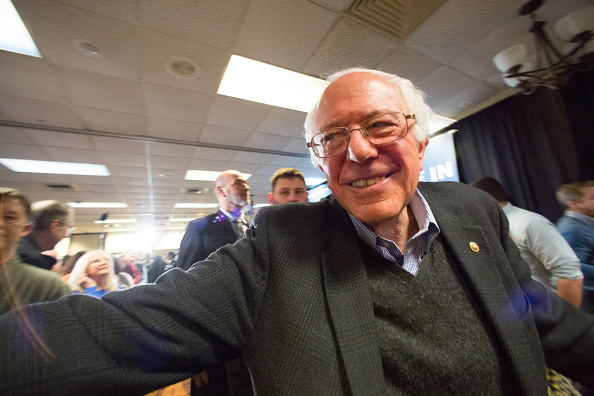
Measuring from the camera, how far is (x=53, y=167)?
4473 mm

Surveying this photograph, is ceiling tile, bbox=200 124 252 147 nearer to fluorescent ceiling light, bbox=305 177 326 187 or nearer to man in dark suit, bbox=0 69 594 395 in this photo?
man in dark suit, bbox=0 69 594 395

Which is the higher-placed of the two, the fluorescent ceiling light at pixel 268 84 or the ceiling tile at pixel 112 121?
the fluorescent ceiling light at pixel 268 84

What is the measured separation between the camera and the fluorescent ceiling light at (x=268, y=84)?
2.54 m

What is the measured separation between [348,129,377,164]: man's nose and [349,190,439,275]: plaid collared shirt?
8.7 inches

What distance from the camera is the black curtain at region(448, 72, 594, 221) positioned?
2.76m

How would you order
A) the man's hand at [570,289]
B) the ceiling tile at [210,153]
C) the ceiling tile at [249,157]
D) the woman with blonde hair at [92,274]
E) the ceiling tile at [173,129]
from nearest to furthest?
the man's hand at [570,289]
the woman with blonde hair at [92,274]
the ceiling tile at [173,129]
the ceiling tile at [210,153]
the ceiling tile at [249,157]

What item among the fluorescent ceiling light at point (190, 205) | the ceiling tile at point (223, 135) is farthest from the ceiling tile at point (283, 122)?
the fluorescent ceiling light at point (190, 205)

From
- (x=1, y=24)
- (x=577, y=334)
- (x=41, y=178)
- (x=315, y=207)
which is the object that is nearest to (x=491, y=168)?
(x=577, y=334)

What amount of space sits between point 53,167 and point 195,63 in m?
4.32

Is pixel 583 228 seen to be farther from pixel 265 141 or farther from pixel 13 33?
pixel 13 33

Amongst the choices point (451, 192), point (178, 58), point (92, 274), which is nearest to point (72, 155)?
point (92, 274)

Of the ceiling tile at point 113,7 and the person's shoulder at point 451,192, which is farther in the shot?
the ceiling tile at point 113,7

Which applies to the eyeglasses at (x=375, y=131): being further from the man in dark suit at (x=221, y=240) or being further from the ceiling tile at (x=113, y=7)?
the ceiling tile at (x=113, y=7)

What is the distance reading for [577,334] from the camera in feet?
2.61
